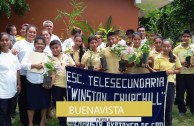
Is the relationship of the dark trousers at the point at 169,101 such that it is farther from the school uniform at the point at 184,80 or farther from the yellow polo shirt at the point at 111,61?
the school uniform at the point at 184,80

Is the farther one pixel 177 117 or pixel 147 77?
pixel 177 117

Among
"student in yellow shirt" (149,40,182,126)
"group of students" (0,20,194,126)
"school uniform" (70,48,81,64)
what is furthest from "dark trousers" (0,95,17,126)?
"student in yellow shirt" (149,40,182,126)

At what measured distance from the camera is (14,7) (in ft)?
32.2

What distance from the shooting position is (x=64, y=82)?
5.52 meters

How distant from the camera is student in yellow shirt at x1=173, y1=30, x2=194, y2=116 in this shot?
6.63 m

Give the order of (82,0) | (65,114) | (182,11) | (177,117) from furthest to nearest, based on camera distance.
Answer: (182,11) → (82,0) → (177,117) → (65,114)

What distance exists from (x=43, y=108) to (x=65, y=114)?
0.72 m

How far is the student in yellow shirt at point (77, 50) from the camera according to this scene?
6017 mm

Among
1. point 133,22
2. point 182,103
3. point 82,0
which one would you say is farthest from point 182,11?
point 182,103

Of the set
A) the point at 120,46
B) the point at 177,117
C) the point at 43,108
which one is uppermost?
the point at 120,46

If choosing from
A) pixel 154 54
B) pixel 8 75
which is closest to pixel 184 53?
pixel 154 54

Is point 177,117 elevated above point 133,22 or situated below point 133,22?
below

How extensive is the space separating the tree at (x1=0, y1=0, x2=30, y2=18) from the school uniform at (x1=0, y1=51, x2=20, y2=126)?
158 inches

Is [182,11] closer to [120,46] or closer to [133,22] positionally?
[133,22]
